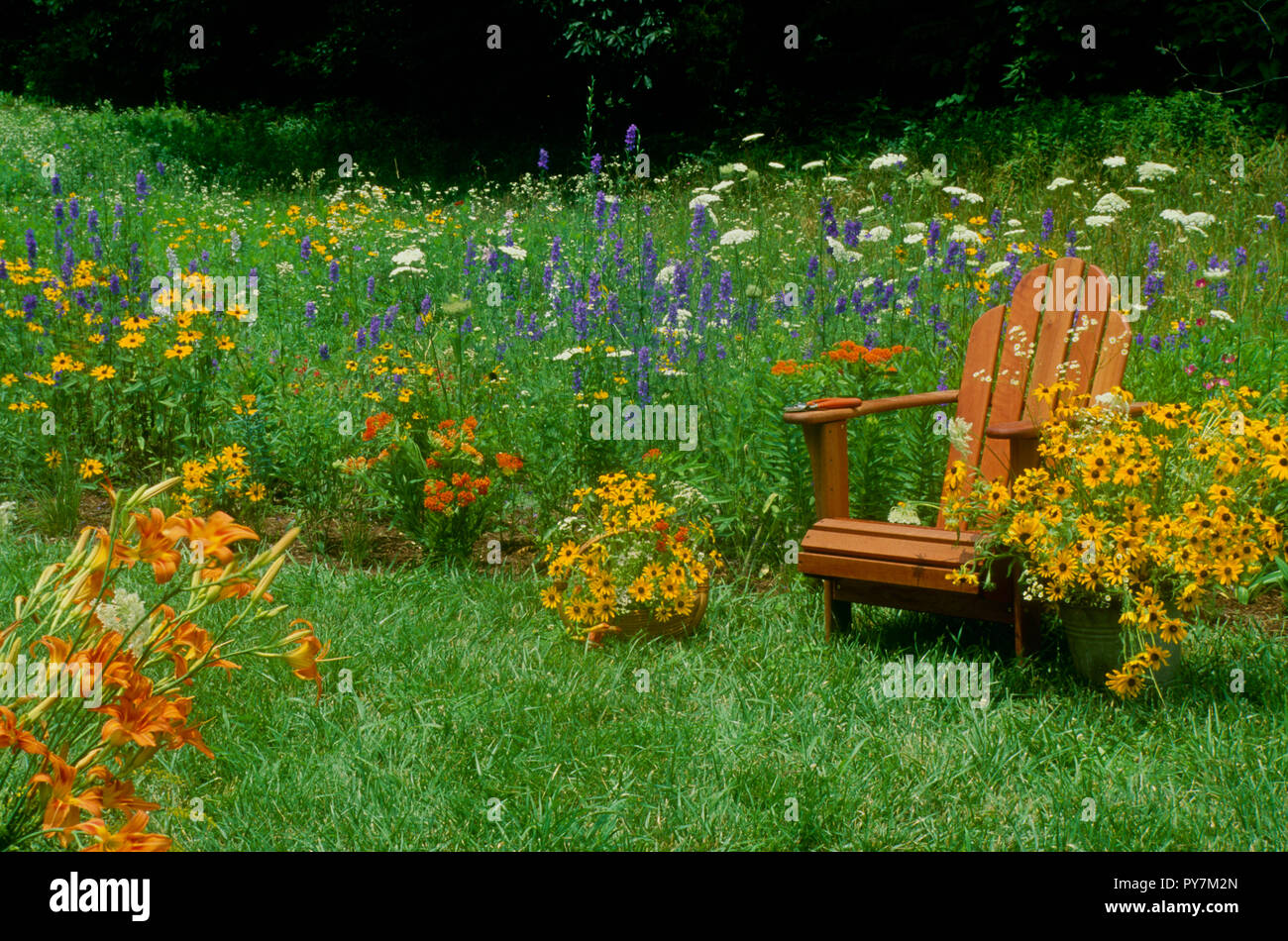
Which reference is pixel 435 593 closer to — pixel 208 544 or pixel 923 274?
pixel 208 544

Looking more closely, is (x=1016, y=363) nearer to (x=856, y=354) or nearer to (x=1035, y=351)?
(x=1035, y=351)

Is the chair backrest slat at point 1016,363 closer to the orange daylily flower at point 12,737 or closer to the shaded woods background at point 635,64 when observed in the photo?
the orange daylily flower at point 12,737

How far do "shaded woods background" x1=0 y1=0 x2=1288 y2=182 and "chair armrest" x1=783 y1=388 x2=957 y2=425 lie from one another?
830 cm

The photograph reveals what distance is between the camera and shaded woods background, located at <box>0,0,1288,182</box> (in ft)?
37.1

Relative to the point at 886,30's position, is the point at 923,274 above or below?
below

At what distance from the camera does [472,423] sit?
4.01 m

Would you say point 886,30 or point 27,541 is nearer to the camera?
point 27,541

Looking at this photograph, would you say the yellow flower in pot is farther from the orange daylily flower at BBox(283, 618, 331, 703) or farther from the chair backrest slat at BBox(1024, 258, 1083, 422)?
the orange daylily flower at BBox(283, 618, 331, 703)

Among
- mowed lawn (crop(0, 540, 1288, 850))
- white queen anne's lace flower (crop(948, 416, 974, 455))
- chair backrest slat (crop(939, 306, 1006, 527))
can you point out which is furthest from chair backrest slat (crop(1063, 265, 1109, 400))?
mowed lawn (crop(0, 540, 1288, 850))

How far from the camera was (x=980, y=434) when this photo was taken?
3.64m

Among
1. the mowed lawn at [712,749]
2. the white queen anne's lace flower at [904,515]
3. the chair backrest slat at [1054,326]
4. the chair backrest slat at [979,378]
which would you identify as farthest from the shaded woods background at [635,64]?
the mowed lawn at [712,749]
